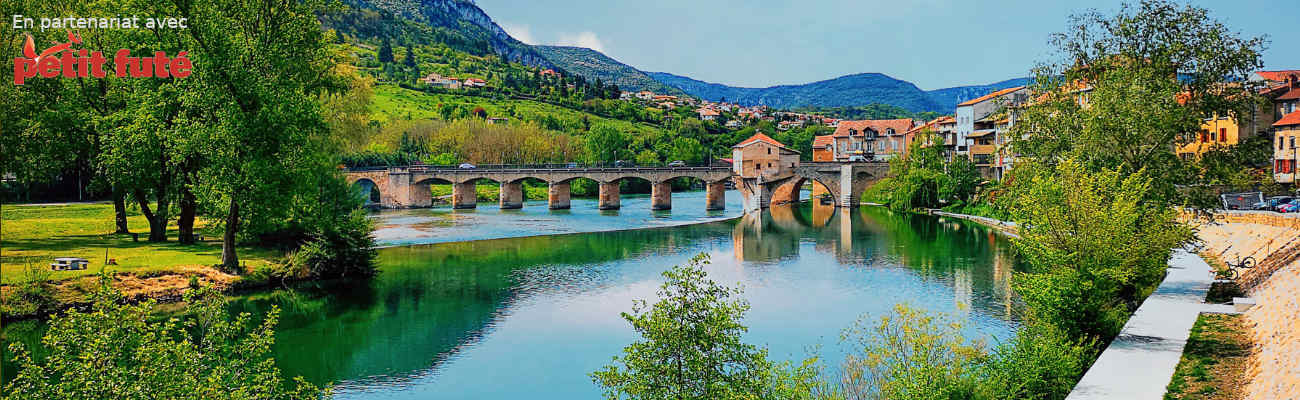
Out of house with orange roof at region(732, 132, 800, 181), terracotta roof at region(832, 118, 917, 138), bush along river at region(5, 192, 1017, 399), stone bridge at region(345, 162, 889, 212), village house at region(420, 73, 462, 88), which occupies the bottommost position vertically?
bush along river at region(5, 192, 1017, 399)

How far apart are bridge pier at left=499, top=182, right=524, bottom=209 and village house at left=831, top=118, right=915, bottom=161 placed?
149 ft

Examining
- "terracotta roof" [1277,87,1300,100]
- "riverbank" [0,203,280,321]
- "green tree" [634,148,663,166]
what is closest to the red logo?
"riverbank" [0,203,280,321]

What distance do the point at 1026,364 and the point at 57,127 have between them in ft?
110

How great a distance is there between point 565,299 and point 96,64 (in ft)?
61.1

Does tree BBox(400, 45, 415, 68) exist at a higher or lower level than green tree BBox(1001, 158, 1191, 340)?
higher

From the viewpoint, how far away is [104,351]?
33.1ft

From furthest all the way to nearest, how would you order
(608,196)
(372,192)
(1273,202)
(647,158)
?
(647,158) < (372,192) < (608,196) < (1273,202)

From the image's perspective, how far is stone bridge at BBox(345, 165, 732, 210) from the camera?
80500mm

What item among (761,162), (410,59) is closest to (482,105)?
(410,59)

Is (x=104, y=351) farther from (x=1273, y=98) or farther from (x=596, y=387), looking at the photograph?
(x=1273, y=98)

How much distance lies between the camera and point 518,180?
8425 cm

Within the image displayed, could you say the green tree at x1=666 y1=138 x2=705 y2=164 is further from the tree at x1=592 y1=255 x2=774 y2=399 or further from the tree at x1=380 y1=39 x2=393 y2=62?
the tree at x1=592 y1=255 x2=774 y2=399

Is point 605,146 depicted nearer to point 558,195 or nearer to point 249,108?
point 558,195

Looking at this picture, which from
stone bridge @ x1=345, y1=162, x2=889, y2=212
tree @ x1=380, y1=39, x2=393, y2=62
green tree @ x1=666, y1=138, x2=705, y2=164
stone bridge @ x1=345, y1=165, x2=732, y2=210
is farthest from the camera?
tree @ x1=380, y1=39, x2=393, y2=62
